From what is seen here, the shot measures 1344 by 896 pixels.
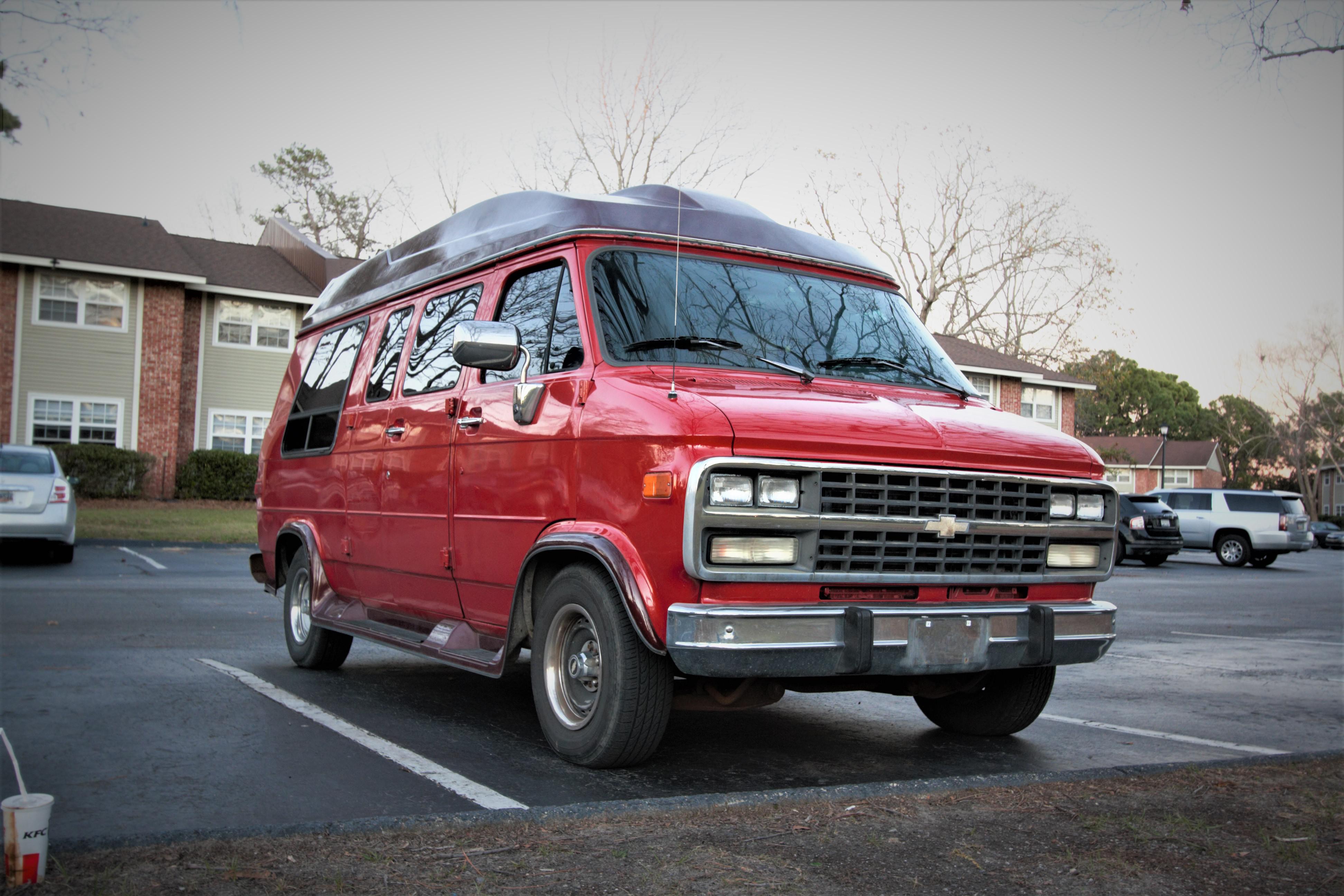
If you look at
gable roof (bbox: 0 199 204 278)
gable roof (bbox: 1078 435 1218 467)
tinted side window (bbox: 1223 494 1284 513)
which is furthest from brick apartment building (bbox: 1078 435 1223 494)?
gable roof (bbox: 0 199 204 278)

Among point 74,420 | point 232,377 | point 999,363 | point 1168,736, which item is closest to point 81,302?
point 74,420

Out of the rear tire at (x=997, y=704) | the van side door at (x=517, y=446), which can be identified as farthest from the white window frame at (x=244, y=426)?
the rear tire at (x=997, y=704)

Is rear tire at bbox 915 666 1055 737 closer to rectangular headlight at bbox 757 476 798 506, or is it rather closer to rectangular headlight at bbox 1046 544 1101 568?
rectangular headlight at bbox 1046 544 1101 568

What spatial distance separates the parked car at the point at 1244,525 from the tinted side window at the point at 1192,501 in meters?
0.02

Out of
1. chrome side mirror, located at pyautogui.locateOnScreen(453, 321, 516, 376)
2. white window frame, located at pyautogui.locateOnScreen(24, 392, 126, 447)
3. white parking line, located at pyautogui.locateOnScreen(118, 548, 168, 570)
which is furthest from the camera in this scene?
white window frame, located at pyautogui.locateOnScreen(24, 392, 126, 447)

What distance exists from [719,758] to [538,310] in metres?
2.22

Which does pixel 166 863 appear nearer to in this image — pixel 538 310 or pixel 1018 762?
pixel 538 310

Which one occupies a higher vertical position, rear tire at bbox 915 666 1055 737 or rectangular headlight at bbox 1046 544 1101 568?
rectangular headlight at bbox 1046 544 1101 568

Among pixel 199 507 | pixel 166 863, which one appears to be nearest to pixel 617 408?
pixel 166 863

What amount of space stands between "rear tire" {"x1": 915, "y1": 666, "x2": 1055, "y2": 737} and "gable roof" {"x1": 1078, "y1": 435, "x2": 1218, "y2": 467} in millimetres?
75865

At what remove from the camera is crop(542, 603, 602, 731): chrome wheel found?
4887 millimetres

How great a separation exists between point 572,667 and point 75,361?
2836 centimetres

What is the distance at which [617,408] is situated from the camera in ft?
15.4

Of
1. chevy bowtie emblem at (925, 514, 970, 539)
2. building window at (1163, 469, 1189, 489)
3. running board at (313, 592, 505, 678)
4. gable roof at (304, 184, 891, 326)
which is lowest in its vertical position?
running board at (313, 592, 505, 678)
